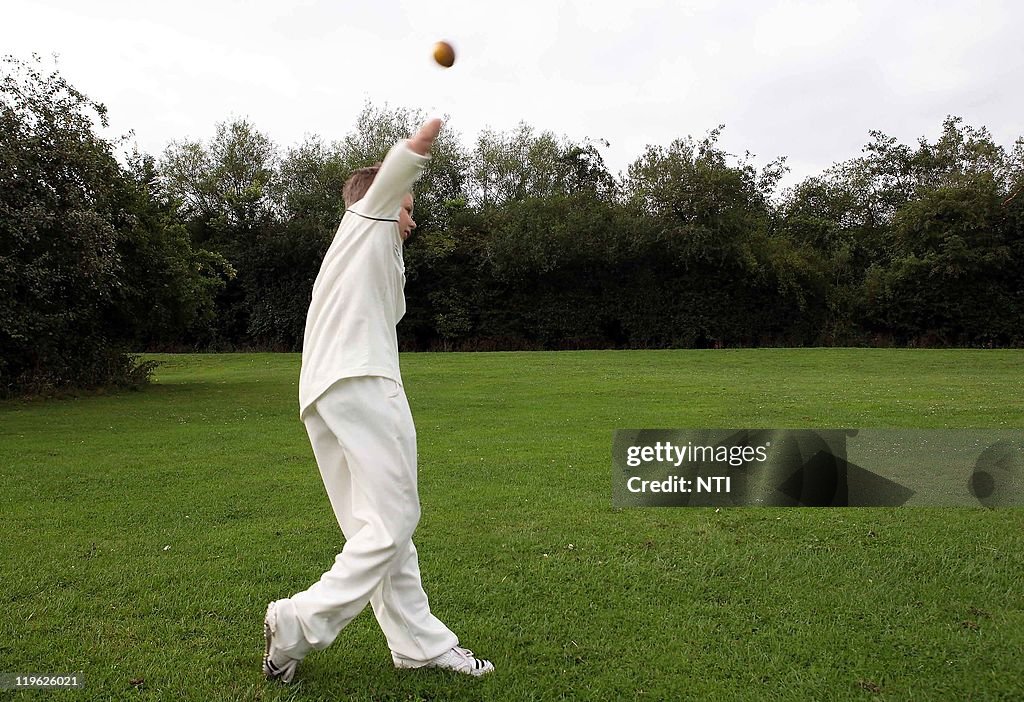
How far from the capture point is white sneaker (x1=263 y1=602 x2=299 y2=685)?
3447 millimetres

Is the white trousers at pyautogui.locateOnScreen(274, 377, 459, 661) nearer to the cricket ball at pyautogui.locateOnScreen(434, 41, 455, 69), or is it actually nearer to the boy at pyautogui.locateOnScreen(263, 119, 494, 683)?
the boy at pyautogui.locateOnScreen(263, 119, 494, 683)

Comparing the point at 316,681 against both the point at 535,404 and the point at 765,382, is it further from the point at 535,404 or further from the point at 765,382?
the point at 765,382

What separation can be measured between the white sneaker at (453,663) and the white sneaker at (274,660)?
47cm

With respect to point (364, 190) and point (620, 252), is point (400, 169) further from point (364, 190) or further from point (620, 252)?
point (620, 252)

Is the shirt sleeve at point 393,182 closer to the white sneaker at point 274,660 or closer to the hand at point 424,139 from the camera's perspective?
the hand at point 424,139

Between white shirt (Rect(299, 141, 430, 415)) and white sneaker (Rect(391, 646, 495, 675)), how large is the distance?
4.33ft

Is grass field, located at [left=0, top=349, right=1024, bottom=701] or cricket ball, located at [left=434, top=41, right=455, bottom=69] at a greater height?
cricket ball, located at [left=434, top=41, right=455, bottom=69]

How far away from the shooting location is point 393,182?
3.35 m

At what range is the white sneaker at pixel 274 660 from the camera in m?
3.45

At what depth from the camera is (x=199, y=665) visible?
3.85 metres

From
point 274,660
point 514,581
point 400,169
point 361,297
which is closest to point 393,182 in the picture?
point 400,169

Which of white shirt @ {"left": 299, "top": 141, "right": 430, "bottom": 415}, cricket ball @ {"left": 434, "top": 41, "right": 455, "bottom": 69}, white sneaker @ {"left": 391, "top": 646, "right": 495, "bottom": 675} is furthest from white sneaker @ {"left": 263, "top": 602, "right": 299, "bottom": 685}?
cricket ball @ {"left": 434, "top": 41, "right": 455, "bottom": 69}

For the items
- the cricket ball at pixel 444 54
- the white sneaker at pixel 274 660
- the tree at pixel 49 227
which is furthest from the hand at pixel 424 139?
the tree at pixel 49 227

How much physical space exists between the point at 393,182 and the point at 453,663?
2221 millimetres
